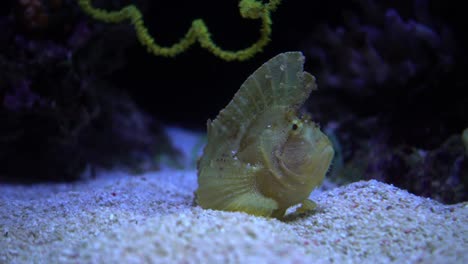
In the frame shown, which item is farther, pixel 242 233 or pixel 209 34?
pixel 209 34

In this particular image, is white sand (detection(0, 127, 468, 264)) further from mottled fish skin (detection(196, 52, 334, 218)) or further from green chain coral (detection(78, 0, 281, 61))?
green chain coral (detection(78, 0, 281, 61))

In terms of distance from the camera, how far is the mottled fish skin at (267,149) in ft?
10.0

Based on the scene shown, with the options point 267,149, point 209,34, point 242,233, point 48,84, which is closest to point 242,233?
point 242,233

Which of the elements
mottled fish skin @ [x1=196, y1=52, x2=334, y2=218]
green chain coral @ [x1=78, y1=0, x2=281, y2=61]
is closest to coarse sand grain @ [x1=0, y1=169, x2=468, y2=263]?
mottled fish skin @ [x1=196, y1=52, x2=334, y2=218]

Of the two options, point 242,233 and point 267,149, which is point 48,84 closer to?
point 267,149

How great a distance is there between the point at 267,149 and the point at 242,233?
890 millimetres

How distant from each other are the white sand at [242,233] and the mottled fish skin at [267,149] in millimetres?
242

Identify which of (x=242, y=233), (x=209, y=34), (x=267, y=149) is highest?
(x=209, y=34)

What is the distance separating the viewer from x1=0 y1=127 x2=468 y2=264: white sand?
2309 mm

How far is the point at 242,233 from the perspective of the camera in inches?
96.7

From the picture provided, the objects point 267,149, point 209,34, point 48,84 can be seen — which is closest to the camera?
point 267,149

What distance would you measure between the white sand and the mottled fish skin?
24 cm

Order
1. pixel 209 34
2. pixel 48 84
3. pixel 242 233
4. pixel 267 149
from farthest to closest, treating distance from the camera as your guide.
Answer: pixel 48 84 → pixel 209 34 → pixel 267 149 → pixel 242 233

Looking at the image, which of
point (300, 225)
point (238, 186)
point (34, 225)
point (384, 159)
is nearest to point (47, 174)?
point (34, 225)
